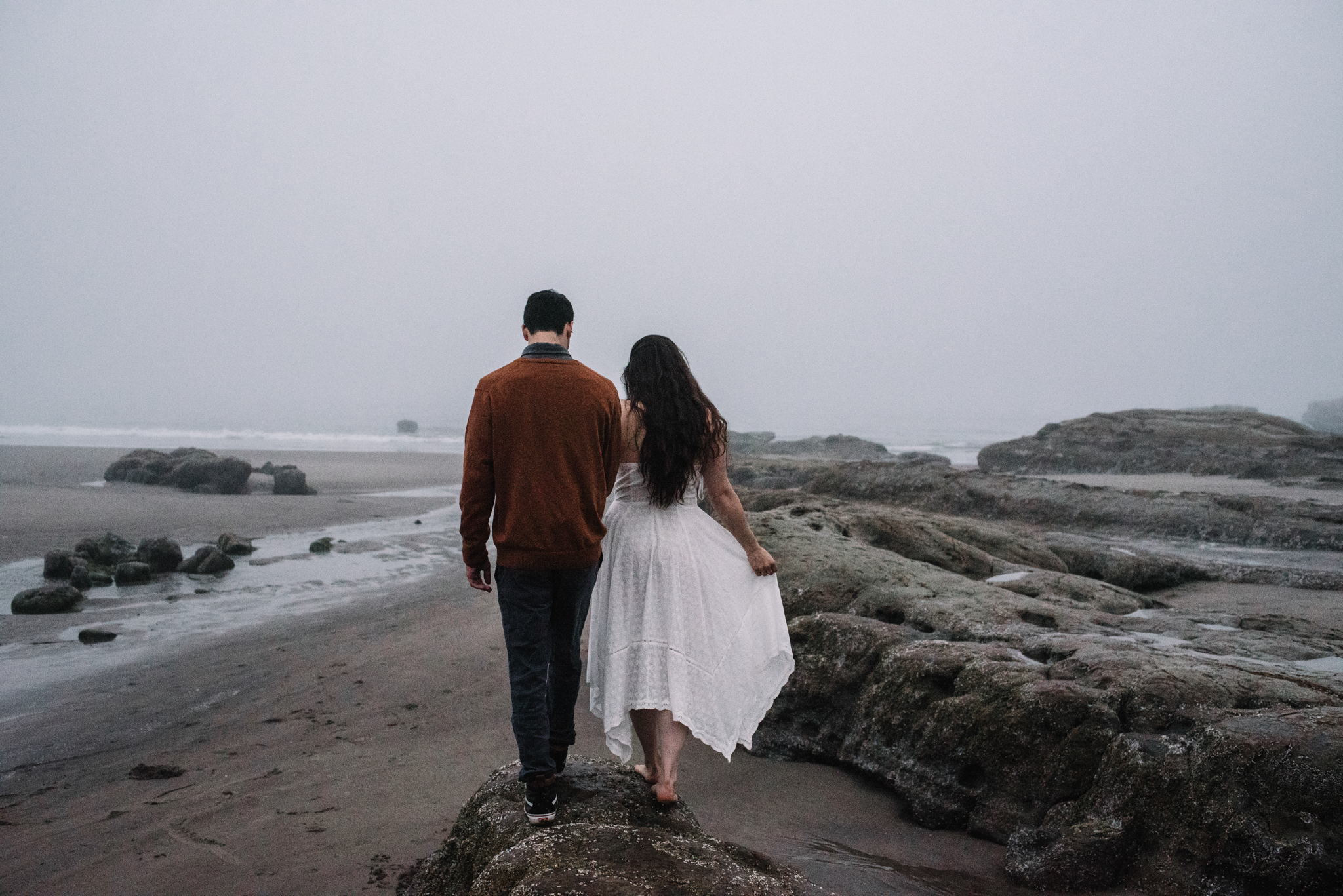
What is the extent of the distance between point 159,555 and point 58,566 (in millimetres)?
1209

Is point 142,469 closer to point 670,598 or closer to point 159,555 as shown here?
point 159,555

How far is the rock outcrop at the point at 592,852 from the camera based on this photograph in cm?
238

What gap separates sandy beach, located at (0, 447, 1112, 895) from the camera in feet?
12.8

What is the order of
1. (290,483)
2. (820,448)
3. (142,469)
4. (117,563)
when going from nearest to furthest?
(117,563) < (290,483) < (142,469) < (820,448)

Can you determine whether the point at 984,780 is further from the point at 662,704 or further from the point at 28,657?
the point at 28,657

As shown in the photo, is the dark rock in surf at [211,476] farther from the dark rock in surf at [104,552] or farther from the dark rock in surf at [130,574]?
the dark rock in surf at [130,574]

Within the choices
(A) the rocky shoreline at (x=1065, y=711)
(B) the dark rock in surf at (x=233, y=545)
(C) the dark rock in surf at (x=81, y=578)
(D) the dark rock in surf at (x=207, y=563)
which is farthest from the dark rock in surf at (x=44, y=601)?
(A) the rocky shoreline at (x=1065, y=711)

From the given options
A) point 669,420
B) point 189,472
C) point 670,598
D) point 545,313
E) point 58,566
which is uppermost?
point 545,313

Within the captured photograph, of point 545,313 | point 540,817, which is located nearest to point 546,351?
point 545,313

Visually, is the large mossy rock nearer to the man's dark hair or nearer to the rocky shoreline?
the rocky shoreline

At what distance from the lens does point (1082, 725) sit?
3.65m

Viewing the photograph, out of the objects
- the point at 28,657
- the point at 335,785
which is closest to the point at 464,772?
the point at 335,785

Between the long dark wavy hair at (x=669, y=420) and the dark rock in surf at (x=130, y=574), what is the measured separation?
10506 mm

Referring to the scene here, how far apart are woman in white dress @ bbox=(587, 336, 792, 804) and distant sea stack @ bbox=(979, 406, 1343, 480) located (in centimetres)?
1700
